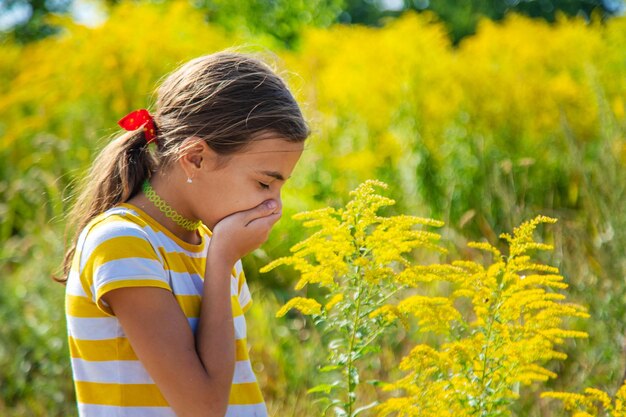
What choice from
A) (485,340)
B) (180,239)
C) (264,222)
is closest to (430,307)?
(485,340)

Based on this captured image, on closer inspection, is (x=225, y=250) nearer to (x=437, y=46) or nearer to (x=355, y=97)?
(x=355, y=97)

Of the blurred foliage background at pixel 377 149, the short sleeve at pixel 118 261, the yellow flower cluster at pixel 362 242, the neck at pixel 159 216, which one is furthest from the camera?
the blurred foliage background at pixel 377 149

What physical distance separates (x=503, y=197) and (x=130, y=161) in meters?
2.29

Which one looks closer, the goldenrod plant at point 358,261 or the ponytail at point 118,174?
the ponytail at point 118,174

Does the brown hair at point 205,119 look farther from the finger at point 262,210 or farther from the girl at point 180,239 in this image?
the finger at point 262,210

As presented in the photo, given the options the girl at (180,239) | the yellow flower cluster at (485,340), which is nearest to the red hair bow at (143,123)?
the girl at (180,239)

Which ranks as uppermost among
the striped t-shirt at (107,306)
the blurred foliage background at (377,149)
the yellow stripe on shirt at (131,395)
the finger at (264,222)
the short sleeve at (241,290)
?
the finger at (264,222)

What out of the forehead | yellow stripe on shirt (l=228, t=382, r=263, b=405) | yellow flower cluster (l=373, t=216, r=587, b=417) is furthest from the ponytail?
yellow flower cluster (l=373, t=216, r=587, b=417)

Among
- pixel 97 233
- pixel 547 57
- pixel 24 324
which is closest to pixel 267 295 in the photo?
pixel 24 324

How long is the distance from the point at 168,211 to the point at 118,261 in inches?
10.1

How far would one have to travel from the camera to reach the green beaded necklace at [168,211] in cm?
193

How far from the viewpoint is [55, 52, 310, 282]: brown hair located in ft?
6.24

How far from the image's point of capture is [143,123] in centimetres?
204

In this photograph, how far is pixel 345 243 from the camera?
2.17 meters
